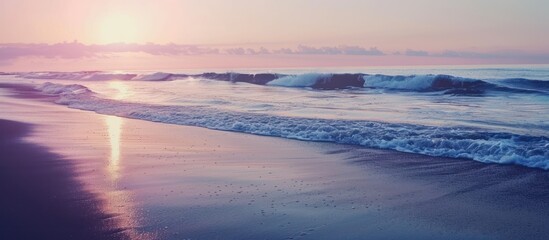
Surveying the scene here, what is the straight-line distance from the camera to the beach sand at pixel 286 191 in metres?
4.87

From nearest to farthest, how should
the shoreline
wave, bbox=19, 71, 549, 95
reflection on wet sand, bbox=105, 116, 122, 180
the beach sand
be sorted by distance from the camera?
1. the shoreline
2. the beach sand
3. reflection on wet sand, bbox=105, 116, 122, 180
4. wave, bbox=19, 71, 549, 95

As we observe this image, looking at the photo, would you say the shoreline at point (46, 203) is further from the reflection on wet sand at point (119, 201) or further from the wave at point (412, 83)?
the wave at point (412, 83)

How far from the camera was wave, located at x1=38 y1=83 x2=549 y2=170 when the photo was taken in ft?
27.1

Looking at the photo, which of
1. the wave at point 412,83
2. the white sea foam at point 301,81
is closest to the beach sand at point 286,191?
the wave at point 412,83

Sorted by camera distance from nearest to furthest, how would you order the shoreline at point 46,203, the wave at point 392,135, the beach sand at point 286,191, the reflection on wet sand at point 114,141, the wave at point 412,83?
the shoreline at point 46,203
the beach sand at point 286,191
the reflection on wet sand at point 114,141
the wave at point 392,135
the wave at point 412,83

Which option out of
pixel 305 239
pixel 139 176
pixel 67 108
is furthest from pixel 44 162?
pixel 67 108

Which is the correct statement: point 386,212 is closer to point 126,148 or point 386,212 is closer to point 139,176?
point 139,176

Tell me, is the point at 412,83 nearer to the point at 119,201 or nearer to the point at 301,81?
the point at 301,81

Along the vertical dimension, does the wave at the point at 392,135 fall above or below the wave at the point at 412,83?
below

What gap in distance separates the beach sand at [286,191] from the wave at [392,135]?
0.49 m

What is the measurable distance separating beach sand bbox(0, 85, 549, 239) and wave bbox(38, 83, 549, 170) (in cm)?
49

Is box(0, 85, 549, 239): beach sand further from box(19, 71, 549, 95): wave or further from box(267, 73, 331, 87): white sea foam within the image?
box(267, 73, 331, 87): white sea foam

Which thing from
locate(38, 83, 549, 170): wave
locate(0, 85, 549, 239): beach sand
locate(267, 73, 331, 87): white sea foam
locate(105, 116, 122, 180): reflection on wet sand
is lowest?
locate(105, 116, 122, 180): reflection on wet sand

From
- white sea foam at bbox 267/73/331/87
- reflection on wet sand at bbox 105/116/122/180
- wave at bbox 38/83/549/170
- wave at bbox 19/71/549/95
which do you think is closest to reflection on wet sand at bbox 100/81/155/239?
reflection on wet sand at bbox 105/116/122/180
